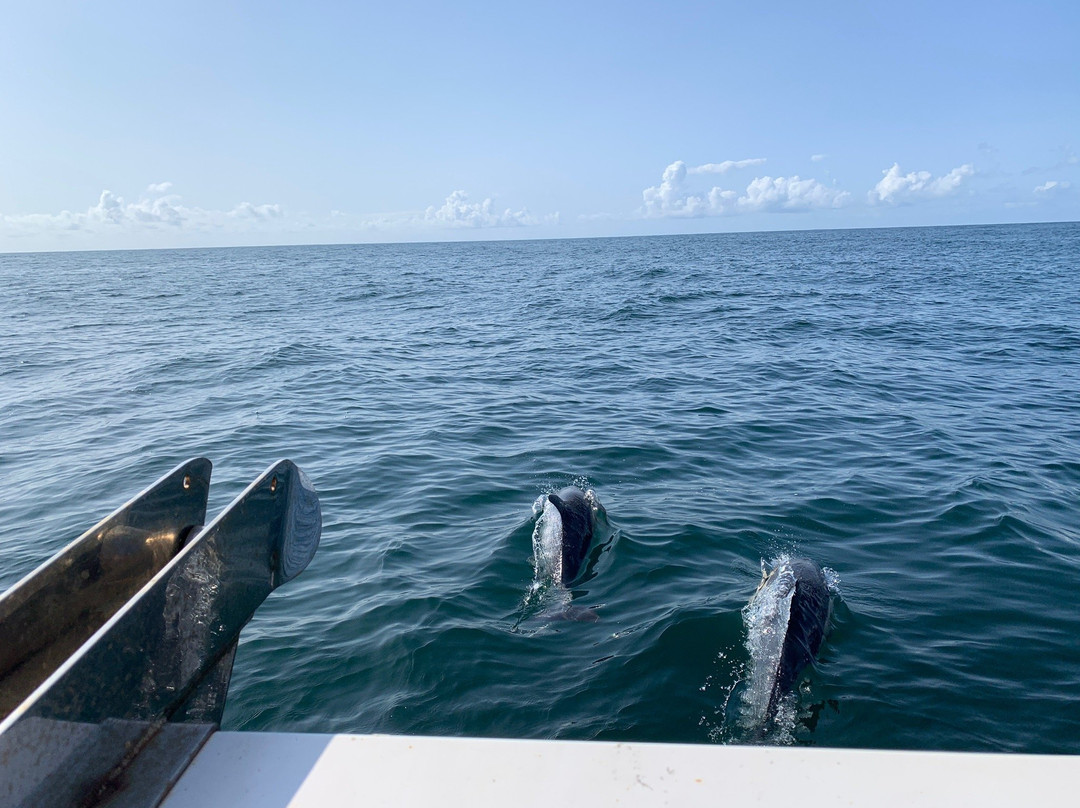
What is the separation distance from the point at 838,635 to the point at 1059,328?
2262 centimetres

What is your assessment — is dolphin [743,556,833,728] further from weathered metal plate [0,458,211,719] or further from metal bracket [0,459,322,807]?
weathered metal plate [0,458,211,719]

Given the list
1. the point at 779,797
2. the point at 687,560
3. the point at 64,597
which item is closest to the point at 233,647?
the point at 64,597

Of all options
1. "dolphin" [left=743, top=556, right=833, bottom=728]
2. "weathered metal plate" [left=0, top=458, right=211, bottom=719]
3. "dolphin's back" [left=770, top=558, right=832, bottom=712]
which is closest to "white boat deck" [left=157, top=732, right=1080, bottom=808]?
"weathered metal plate" [left=0, top=458, right=211, bottom=719]

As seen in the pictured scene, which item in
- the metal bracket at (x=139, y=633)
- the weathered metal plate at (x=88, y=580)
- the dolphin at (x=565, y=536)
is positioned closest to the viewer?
the metal bracket at (x=139, y=633)

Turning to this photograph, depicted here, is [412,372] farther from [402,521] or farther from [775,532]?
[775,532]

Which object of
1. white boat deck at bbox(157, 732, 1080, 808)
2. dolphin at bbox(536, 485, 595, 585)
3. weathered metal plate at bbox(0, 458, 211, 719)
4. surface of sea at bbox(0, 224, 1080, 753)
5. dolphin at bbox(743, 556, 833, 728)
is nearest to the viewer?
white boat deck at bbox(157, 732, 1080, 808)

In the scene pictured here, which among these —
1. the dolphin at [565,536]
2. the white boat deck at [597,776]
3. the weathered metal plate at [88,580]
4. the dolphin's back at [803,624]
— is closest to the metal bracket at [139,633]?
the weathered metal plate at [88,580]

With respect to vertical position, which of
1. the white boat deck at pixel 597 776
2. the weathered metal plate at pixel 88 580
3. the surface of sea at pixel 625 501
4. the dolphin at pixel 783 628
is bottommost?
the surface of sea at pixel 625 501

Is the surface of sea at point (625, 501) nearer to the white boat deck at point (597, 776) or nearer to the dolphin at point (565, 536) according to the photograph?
the dolphin at point (565, 536)

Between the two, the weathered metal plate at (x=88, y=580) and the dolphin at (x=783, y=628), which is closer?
the weathered metal plate at (x=88, y=580)

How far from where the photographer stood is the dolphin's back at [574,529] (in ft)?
26.5

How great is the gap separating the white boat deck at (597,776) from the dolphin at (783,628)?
334 centimetres

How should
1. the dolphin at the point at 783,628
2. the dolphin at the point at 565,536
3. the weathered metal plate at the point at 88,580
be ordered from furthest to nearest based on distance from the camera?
1. the dolphin at the point at 565,536
2. the dolphin at the point at 783,628
3. the weathered metal plate at the point at 88,580

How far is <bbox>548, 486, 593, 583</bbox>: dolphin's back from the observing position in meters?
8.06
